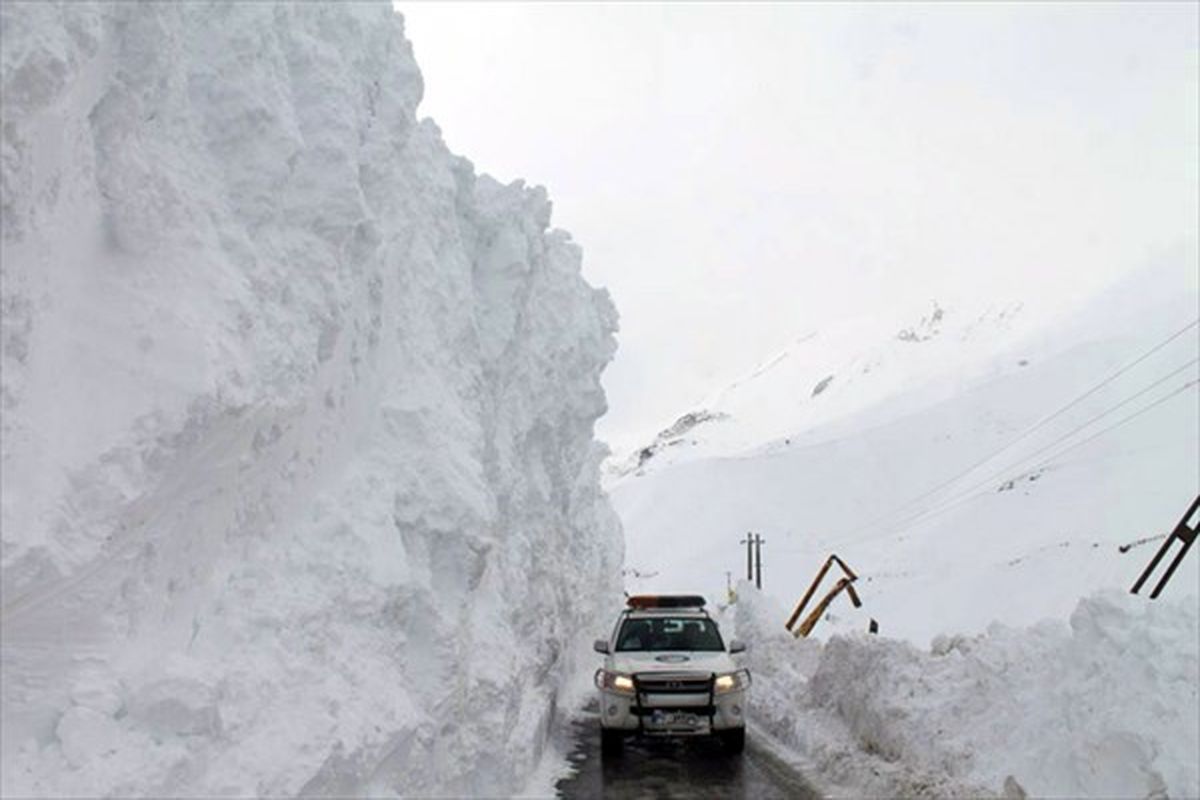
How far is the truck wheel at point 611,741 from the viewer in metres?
12.9

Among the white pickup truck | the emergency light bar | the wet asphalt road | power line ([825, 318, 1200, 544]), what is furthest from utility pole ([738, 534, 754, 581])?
the white pickup truck

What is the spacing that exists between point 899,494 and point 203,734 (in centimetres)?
7123

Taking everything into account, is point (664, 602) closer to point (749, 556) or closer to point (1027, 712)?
point (1027, 712)

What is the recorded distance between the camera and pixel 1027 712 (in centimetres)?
962

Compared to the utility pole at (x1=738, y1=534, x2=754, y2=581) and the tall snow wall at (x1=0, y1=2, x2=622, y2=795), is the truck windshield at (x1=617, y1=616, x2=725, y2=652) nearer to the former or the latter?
the tall snow wall at (x1=0, y1=2, x2=622, y2=795)

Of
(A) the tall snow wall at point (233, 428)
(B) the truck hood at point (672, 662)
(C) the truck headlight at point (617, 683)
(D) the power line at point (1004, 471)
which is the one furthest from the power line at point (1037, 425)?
(A) the tall snow wall at point (233, 428)

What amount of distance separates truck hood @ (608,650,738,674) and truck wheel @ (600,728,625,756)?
71 cm

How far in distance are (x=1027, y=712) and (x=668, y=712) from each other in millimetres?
4438

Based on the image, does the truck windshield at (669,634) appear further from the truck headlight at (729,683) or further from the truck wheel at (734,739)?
the truck wheel at (734,739)

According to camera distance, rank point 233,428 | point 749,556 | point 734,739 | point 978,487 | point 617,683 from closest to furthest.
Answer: point 233,428
point 617,683
point 734,739
point 749,556
point 978,487

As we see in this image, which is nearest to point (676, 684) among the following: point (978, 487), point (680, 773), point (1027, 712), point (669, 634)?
point (680, 773)

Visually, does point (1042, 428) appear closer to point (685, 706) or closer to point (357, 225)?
point (685, 706)

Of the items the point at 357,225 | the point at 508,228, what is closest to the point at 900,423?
the point at 508,228

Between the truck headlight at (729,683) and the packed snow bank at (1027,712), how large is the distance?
1.09m
